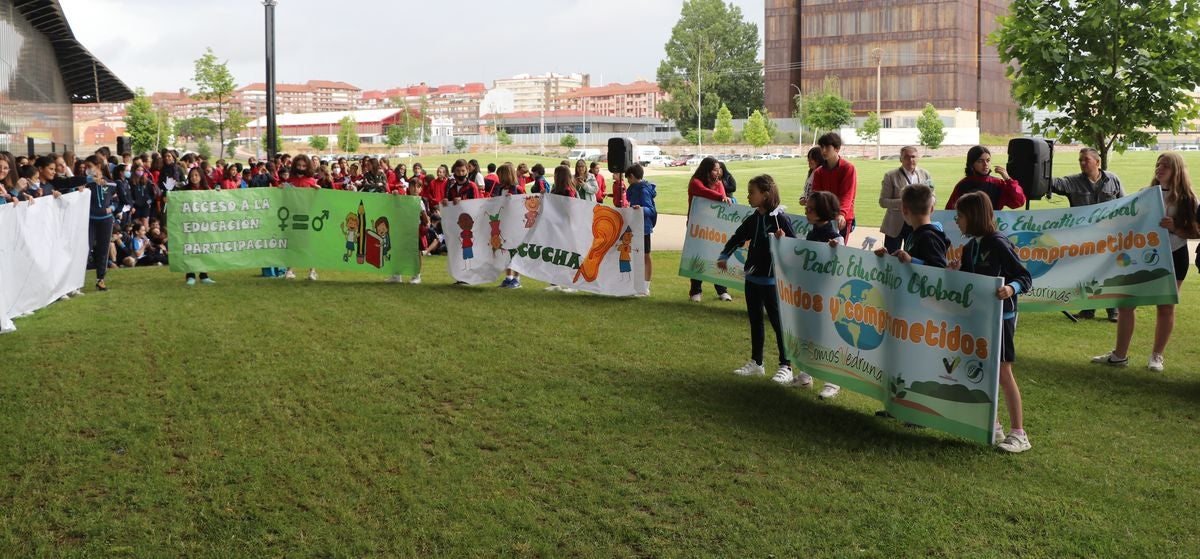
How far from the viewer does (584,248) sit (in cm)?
1330

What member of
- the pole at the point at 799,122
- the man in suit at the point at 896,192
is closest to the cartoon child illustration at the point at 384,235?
the man in suit at the point at 896,192

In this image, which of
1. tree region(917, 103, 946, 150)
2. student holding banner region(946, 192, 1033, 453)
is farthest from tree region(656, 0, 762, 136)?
student holding banner region(946, 192, 1033, 453)

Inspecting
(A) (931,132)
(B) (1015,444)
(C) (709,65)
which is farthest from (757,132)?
(B) (1015,444)

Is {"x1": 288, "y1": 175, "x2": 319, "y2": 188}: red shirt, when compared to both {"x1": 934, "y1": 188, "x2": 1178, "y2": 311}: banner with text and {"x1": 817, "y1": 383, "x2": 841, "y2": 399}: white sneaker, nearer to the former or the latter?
{"x1": 934, "y1": 188, "x2": 1178, "y2": 311}: banner with text

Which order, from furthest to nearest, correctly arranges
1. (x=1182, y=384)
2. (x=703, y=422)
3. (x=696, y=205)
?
1. (x=696, y=205)
2. (x=1182, y=384)
3. (x=703, y=422)

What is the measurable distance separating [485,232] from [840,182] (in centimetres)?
510

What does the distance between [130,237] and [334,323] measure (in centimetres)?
863

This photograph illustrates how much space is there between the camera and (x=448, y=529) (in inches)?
203

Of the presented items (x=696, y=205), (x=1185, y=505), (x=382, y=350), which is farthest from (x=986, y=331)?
(x=696, y=205)

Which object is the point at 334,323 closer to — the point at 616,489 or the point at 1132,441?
the point at 616,489

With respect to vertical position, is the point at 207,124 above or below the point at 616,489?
above

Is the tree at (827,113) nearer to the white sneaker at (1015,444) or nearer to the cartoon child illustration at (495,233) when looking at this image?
the cartoon child illustration at (495,233)

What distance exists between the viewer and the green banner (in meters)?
14.2

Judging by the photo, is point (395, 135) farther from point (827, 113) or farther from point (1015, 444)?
point (1015, 444)
